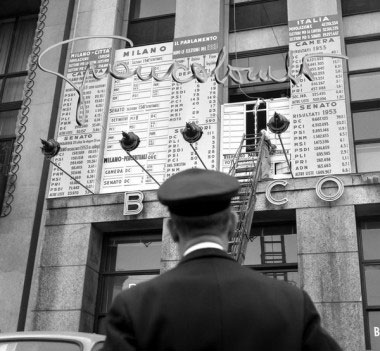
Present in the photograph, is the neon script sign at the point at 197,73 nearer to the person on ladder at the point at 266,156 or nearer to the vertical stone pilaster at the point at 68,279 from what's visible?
the person on ladder at the point at 266,156

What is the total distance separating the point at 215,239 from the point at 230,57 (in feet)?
41.2

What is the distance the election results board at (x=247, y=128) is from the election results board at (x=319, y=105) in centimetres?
33

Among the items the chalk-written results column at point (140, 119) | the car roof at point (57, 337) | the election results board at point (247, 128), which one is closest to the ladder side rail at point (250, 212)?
the election results board at point (247, 128)

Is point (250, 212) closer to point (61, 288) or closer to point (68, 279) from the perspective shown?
point (68, 279)

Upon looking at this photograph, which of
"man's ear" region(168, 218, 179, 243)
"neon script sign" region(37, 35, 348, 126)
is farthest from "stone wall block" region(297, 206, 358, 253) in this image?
"man's ear" region(168, 218, 179, 243)

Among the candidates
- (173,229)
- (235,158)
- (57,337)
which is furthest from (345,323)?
(173,229)

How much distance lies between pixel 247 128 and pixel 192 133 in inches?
72.9

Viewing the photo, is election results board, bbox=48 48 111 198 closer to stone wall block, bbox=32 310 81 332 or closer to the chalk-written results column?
the chalk-written results column

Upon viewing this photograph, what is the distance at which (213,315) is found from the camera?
6.89 feet

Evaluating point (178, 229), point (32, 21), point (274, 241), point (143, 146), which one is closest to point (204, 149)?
point (143, 146)

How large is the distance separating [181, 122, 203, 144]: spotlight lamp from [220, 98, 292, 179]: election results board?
104 centimetres

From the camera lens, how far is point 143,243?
43.4ft

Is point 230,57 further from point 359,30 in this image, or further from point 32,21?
point 32,21

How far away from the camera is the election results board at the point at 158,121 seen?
13023 mm
